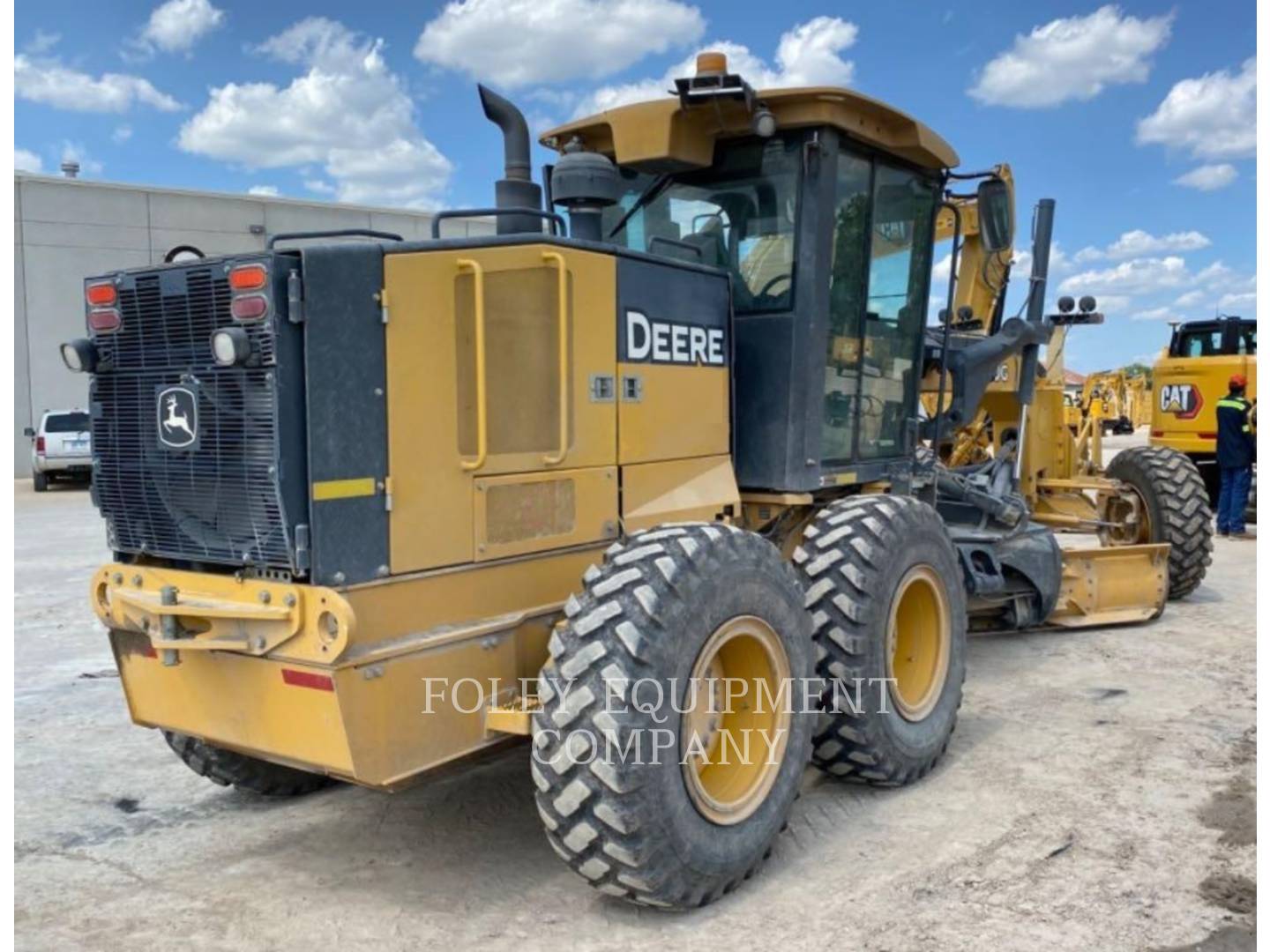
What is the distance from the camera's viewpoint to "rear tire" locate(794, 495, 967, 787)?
14.0 ft

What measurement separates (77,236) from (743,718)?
82.7ft

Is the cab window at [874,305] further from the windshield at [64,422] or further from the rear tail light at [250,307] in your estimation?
the windshield at [64,422]

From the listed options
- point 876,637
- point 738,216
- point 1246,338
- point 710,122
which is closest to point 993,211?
point 738,216

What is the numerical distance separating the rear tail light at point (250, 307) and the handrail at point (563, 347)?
916 mm

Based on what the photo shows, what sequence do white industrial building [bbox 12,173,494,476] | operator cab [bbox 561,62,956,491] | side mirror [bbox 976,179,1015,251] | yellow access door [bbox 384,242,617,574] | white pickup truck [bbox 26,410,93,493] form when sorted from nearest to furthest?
1. yellow access door [bbox 384,242,617,574]
2. operator cab [bbox 561,62,956,491]
3. side mirror [bbox 976,179,1015,251]
4. white pickup truck [bbox 26,410,93,493]
5. white industrial building [bbox 12,173,494,476]

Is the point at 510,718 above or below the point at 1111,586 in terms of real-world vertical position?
above

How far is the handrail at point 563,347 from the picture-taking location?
3581mm

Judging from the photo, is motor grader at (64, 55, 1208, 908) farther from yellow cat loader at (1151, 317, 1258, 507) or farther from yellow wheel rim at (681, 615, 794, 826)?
yellow cat loader at (1151, 317, 1258, 507)

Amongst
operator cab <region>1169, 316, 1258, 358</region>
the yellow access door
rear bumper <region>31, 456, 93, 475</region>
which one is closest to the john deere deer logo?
the yellow access door

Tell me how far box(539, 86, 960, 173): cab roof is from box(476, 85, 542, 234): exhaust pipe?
1.94 ft

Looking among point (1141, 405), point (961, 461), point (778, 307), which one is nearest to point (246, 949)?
point (778, 307)

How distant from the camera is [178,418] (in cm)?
342

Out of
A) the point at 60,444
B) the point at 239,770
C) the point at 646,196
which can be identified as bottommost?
the point at 239,770

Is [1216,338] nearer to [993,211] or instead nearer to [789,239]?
[993,211]
